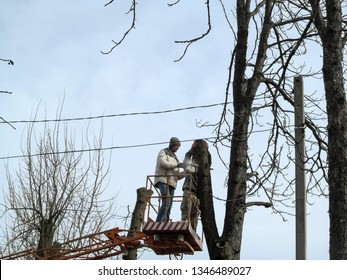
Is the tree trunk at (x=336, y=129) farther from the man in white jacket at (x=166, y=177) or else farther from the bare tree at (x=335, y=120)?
the man in white jacket at (x=166, y=177)

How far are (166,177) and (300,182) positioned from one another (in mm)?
3176

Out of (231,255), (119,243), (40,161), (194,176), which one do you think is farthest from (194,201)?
(40,161)

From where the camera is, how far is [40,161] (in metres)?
17.9

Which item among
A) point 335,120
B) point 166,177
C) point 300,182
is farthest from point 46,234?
point 335,120

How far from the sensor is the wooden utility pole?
8227 mm

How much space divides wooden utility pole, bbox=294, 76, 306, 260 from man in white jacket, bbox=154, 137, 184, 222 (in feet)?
8.82

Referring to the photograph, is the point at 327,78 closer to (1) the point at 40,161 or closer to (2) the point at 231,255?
(2) the point at 231,255

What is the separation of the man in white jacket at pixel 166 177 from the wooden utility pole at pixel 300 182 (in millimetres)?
2687

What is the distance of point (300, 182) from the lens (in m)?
8.53

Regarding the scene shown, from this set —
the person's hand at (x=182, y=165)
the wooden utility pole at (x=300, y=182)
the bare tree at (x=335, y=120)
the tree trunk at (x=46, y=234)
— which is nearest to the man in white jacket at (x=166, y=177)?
the person's hand at (x=182, y=165)

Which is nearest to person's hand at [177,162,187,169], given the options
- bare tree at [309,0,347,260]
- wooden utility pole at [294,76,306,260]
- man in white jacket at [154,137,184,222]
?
man in white jacket at [154,137,184,222]

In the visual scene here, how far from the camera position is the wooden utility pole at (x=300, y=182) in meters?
8.23

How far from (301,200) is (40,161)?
10.6m

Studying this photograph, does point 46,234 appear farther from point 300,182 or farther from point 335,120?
point 335,120
